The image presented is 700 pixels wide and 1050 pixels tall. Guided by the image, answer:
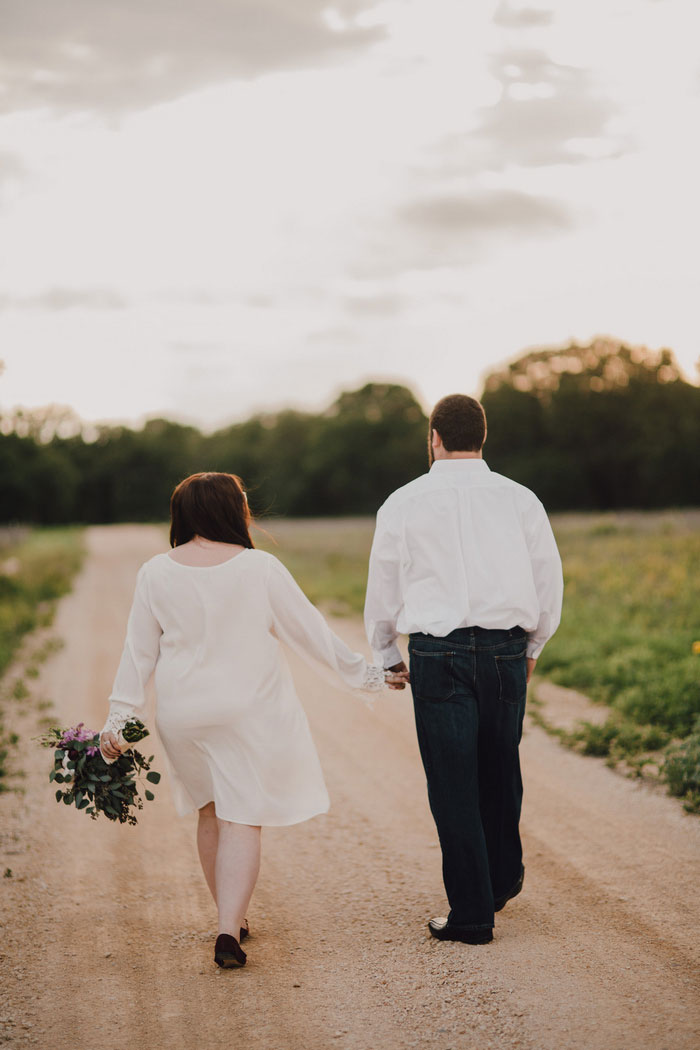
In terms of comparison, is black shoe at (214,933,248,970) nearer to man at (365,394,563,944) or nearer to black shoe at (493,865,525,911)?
man at (365,394,563,944)

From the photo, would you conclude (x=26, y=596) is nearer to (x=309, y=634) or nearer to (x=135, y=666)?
(x=135, y=666)

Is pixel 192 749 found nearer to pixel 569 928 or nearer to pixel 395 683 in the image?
pixel 395 683

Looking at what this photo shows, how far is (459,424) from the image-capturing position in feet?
12.5

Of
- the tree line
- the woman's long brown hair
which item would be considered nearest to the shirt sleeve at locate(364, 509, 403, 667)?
the woman's long brown hair

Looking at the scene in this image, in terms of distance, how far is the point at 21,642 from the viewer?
12773 mm

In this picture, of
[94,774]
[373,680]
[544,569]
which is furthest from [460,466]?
[94,774]

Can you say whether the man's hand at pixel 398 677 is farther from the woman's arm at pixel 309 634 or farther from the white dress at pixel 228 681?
the white dress at pixel 228 681

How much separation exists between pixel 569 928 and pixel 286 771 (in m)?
1.34

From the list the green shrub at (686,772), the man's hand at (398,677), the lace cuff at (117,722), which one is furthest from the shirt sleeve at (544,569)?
the green shrub at (686,772)

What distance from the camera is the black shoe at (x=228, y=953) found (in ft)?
11.7

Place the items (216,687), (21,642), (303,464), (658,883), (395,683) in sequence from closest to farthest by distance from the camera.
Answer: (216,687), (395,683), (658,883), (21,642), (303,464)

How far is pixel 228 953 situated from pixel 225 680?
3.41ft

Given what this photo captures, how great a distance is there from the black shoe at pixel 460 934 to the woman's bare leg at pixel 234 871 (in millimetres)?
786

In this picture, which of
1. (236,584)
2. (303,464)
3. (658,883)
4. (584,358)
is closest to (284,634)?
(236,584)
